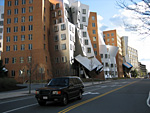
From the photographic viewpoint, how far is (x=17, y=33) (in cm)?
4981

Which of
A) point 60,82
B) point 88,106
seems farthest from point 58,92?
point 88,106

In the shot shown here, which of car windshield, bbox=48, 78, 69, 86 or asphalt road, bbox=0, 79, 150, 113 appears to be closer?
asphalt road, bbox=0, 79, 150, 113

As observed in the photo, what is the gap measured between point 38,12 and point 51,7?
845 centimetres

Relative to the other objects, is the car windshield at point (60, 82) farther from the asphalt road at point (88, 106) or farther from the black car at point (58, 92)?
the asphalt road at point (88, 106)

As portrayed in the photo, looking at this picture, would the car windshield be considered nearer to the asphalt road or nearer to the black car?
the black car

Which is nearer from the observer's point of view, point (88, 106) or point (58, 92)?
point (58, 92)

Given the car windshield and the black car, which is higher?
the car windshield

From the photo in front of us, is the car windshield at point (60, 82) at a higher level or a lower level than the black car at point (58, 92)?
higher

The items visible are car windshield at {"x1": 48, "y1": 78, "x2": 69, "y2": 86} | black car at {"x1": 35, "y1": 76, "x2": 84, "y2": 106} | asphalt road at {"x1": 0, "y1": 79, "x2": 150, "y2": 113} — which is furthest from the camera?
car windshield at {"x1": 48, "y1": 78, "x2": 69, "y2": 86}

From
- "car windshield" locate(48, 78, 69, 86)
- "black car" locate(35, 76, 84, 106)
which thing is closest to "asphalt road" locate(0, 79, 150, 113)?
"black car" locate(35, 76, 84, 106)

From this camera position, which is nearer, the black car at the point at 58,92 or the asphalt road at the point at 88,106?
the asphalt road at the point at 88,106

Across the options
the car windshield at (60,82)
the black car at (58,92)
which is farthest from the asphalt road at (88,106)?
the car windshield at (60,82)

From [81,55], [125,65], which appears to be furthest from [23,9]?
[125,65]

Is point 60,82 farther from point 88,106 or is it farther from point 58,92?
point 88,106
